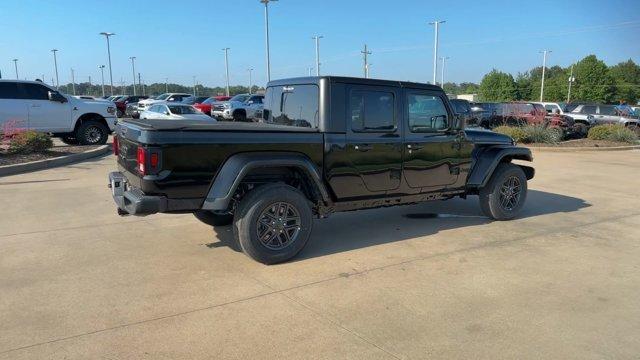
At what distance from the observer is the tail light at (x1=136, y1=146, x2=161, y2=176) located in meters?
4.09

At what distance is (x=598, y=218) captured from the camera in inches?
276

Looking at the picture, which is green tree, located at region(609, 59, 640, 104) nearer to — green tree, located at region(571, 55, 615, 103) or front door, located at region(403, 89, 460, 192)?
green tree, located at region(571, 55, 615, 103)

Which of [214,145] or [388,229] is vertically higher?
[214,145]

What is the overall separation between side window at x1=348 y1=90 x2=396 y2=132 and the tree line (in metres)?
85.9

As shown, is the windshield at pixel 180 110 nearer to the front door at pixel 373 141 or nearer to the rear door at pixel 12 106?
the rear door at pixel 12 106

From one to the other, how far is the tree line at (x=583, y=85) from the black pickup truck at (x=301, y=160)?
280 feet

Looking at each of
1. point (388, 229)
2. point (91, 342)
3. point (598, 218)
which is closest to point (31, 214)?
point (91, 342)

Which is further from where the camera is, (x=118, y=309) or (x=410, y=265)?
(x=410, y=265)

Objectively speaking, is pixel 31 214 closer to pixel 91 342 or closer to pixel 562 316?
pixel 91 342

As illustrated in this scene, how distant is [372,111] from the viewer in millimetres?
5336

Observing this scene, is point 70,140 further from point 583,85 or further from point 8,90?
point 583,85

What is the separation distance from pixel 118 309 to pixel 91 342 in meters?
0.50

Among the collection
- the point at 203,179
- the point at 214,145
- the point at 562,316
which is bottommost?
the point at 562,316

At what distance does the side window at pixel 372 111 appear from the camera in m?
5.20
